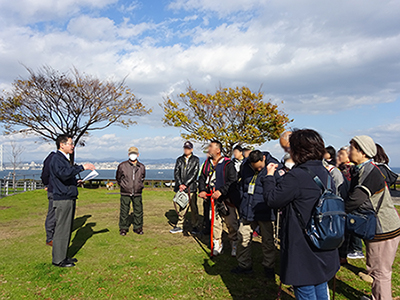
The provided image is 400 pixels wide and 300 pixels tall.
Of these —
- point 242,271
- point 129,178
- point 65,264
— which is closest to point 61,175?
point 65,264

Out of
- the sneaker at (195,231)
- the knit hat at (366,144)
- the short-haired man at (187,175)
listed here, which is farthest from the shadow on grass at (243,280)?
the knit hat at (366,144)

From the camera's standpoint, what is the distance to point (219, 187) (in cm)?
576

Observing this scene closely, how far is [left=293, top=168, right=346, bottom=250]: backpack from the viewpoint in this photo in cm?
228

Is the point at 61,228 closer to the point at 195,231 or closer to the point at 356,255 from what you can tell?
the point at 195,231

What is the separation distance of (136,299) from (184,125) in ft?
59.9

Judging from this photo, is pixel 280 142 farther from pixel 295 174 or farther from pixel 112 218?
pixel 112 218

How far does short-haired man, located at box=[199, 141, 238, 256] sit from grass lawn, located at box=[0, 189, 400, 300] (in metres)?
0.43

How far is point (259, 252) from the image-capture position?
19.8 ft

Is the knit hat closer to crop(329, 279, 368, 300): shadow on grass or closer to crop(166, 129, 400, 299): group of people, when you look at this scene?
crop(166, 129, 400, 299): group of people

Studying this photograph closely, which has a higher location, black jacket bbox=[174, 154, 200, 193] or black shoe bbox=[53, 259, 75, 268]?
black jacket bbox=[174, 154, 200, 193]

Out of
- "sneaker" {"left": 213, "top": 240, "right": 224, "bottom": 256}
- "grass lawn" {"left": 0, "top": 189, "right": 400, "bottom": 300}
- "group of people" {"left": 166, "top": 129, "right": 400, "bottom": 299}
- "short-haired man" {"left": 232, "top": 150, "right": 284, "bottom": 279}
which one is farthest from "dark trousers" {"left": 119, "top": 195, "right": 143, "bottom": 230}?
"short-haired man" {"left": 232, "top": 150, "right": 284, "bottom": 279}

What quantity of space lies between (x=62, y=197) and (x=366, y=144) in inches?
190

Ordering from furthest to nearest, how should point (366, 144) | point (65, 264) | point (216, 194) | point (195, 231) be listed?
point (195, 231) → point (216, 194) → point (65, 264) → point (366, 144)

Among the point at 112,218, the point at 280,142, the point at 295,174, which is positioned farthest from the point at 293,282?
the point at 112,218
